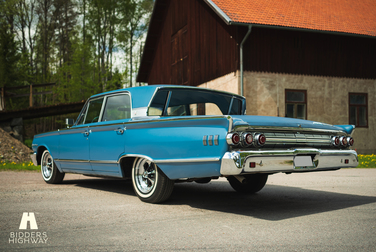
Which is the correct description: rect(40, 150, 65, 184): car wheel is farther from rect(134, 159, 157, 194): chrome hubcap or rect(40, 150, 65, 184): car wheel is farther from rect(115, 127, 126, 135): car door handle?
rect(134, 159, 157, 194): chrome hubcap

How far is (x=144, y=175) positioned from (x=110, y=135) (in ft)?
2.83

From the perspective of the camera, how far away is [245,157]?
4.14 meters

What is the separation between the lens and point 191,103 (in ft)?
19.5

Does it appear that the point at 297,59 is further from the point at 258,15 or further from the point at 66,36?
the point at 66,36

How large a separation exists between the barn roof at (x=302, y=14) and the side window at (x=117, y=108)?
10107 millimetres

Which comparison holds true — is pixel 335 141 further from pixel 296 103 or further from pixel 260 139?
pixel 296 103

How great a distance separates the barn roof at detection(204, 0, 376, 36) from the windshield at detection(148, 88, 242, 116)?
31.5 ft

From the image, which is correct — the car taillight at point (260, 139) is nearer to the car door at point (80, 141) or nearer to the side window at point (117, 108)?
the side window at point (117, 108)

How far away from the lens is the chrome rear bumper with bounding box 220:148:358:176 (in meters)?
4.11

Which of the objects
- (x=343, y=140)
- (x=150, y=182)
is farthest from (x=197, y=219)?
(x=343, y=140)

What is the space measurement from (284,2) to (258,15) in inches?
130

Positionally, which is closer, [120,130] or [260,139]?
[260,139]

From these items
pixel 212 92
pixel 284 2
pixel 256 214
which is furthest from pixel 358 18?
pixel 256 214

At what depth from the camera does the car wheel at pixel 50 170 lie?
7.58 meters
